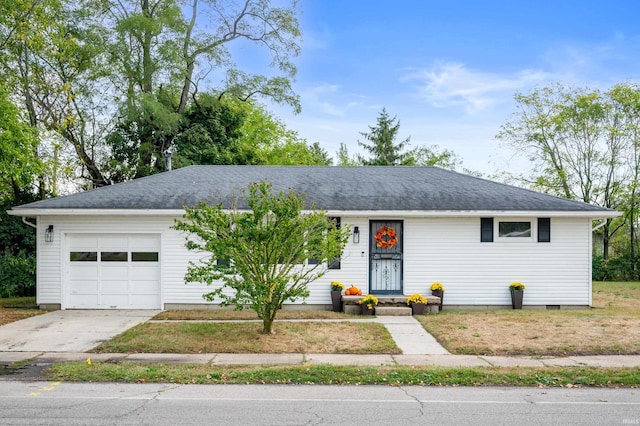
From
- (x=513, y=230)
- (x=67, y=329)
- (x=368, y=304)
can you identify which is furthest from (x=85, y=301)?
(x=513, y=230)

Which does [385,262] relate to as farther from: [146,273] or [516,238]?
[146,273]

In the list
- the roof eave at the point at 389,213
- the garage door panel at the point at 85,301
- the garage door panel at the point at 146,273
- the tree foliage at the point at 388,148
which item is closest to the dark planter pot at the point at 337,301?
the roof eave at the point at 389,213

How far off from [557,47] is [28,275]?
860 inches

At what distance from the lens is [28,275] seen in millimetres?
17875

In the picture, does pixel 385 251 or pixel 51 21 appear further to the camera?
pixel 51 21

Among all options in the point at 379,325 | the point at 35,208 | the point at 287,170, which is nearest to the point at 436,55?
the point at 287,170

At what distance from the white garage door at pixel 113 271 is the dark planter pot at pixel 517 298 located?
973 cm

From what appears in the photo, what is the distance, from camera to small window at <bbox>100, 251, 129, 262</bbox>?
1462cm

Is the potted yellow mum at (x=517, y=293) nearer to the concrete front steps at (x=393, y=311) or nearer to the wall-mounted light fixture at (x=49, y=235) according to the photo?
the concrete front steps at (x=393, y=311)

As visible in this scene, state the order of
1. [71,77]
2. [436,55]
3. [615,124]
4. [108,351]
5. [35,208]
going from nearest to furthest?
1. [108,351]
2. [35,208]
3. [436,55]
4. [71,77]
5. [615,124]

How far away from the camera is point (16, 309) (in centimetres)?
1441

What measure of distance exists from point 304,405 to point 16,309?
37.3ft

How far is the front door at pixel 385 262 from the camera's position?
48.5 ft

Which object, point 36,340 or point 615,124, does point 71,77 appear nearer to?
point 36,340
